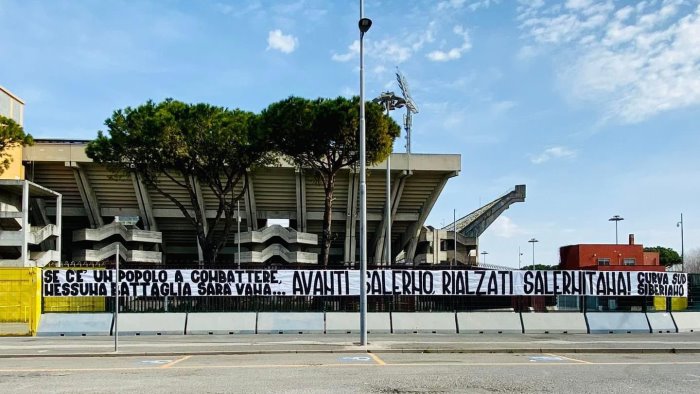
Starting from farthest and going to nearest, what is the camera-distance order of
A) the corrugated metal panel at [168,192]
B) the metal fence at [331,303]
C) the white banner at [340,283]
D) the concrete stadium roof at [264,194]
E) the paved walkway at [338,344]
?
1. the corrugated metal panel at [168,192]
2. the concrete stadium roof at [264,194]
3. the metal fence at [331,303]
4. the white banner at [340,283]
5. the paved walkway at [338,344]

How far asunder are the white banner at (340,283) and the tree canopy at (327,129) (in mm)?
13804

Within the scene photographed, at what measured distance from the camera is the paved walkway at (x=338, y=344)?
14.8 m

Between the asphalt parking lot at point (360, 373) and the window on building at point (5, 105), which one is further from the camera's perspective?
the window on building at point (5, 105)

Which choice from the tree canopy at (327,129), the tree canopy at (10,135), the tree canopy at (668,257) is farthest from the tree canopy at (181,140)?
the tree canopy at (668,257)

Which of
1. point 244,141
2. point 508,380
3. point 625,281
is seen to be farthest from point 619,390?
point 244,141

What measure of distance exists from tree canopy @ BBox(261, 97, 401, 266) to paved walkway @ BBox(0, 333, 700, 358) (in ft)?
54.0

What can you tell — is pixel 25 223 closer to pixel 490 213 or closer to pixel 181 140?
pixel 181 140

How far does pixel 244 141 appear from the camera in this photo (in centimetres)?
3634

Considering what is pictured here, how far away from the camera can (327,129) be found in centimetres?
3353

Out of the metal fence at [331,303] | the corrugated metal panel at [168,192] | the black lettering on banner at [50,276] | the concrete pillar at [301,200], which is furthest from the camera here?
the corrugated metal panel at [168,192]

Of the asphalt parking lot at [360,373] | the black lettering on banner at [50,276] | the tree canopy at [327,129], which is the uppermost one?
the tree canopy at [327,129]

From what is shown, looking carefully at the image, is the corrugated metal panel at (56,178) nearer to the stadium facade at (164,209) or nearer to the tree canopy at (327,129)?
the stadium facade at (164,209)

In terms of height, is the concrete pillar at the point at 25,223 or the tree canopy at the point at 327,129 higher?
the tree canopy at the point at 327,129

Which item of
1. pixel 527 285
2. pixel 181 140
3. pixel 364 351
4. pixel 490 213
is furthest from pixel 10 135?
pixel 490 213
